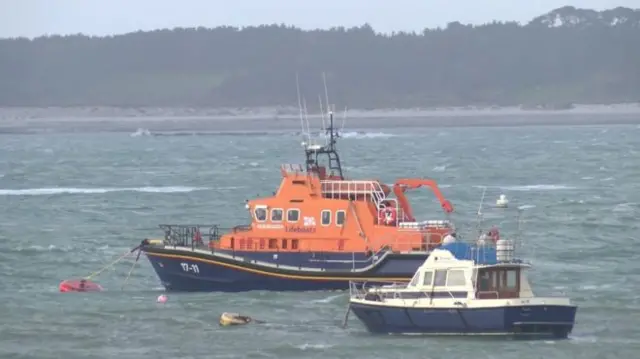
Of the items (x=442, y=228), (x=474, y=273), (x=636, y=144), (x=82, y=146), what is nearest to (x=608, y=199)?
(x=442, y=228)

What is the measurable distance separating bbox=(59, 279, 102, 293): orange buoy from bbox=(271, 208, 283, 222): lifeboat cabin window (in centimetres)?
490

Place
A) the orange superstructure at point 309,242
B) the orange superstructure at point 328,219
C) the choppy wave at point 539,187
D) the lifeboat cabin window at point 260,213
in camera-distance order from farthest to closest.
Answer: the choppy wave at point 539,187 < the lifeboat cabin window at point 260,213 < the orange superstructure at point 328,219 < the orange superstructure at point 309,242

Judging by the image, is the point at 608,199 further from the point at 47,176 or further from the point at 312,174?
the point at 47,176

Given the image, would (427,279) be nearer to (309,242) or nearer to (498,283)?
(498,283)

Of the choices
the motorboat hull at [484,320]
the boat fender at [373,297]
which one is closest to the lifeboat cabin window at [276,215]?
the boat fender at [373,297]

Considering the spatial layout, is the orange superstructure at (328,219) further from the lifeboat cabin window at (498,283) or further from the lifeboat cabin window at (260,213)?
the lifeboat cabin window at (498,283)

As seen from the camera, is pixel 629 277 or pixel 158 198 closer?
pixel 629 277

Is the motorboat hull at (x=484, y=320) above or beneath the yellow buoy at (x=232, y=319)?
above

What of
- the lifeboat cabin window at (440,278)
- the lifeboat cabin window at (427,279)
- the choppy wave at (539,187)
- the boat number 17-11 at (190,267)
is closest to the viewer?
the lifeboat cabin window at (440,278)

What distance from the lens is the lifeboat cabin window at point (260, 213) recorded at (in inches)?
1676

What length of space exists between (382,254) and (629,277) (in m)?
7.14

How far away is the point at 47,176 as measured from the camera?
3925 inches

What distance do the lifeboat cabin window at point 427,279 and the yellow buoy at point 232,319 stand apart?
14.5 ft

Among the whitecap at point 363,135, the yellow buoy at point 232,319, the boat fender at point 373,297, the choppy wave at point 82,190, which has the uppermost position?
the boat fender at point 373,297
